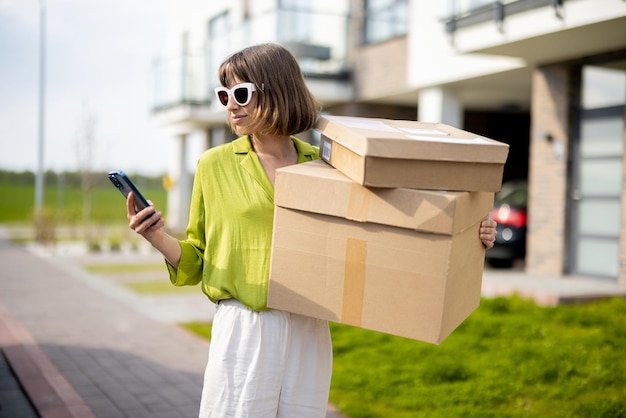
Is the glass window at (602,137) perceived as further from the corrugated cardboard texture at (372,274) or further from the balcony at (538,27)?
the corrugated cardboard texture at (372,274)

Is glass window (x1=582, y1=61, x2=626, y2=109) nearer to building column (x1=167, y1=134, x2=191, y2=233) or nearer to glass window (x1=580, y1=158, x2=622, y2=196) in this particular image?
glass window (x1=580, y1=158, x2=622, y2=196)

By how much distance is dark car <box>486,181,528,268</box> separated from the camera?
1229cm

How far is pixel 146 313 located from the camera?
8.90m

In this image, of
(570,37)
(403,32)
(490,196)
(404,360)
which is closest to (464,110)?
(403,32)

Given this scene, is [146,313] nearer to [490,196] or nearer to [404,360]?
[404,360]

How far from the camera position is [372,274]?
7.18ft

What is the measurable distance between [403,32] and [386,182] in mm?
13585

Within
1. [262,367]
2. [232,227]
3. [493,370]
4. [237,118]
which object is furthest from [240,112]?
[493,370]

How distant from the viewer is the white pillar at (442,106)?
45.4 ft

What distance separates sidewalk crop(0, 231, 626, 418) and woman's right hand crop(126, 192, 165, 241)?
108 inches

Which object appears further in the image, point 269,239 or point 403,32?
point 403,32

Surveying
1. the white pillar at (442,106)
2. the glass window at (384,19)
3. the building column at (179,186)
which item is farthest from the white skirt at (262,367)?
the building column at (179,186)

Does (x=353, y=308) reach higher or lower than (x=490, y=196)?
lower

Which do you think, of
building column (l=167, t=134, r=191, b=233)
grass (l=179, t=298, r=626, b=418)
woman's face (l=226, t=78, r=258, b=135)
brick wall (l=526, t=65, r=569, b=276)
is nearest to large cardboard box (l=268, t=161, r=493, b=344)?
woman's face (l=226, t=78, r=258, b=135)
